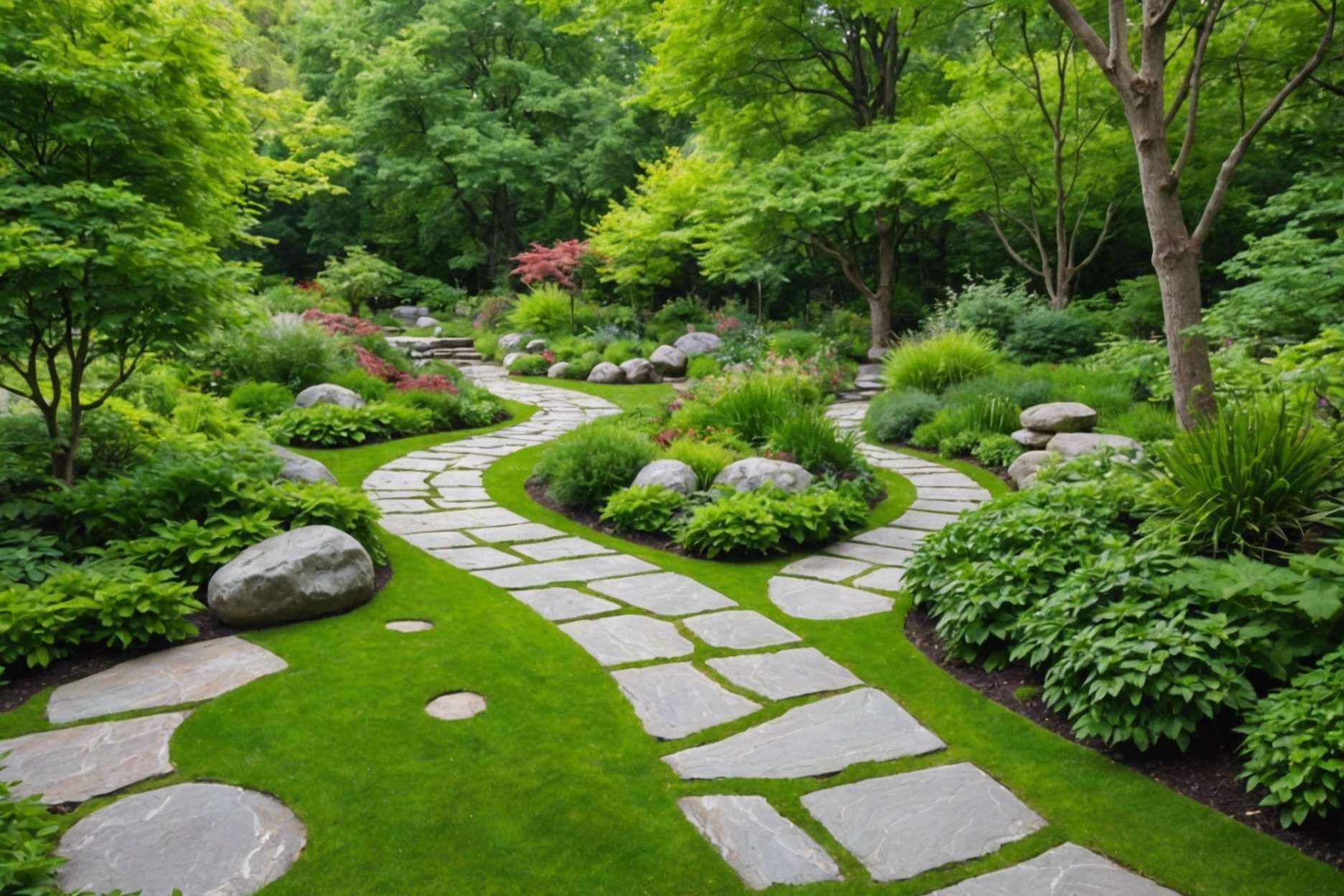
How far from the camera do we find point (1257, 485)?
125 inches

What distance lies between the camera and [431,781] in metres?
2.44

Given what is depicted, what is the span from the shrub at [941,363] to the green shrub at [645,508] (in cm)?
556

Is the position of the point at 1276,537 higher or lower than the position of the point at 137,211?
lower

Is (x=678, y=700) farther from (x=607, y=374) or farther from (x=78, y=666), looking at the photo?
(x=607, y=374)

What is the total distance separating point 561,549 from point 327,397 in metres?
4.97

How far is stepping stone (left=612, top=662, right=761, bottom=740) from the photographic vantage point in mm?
2863

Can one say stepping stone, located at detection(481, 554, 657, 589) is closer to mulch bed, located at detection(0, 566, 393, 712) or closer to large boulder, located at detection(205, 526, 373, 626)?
large boulder, located at detection(205, 526, 373, 626)

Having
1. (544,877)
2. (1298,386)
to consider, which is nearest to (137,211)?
(544,877)

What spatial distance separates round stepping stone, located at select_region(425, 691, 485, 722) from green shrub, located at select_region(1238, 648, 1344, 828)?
8.09 feet

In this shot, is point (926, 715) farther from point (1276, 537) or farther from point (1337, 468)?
point (1337, 468)

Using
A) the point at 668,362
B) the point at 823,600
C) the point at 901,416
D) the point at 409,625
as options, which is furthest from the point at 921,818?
the point at 668,362

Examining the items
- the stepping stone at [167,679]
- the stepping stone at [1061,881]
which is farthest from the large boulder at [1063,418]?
the stepping stone at [167,679]

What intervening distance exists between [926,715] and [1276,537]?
5.20 ft

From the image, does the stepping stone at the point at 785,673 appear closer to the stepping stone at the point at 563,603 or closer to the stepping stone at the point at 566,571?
the stepping stone at the point at 563,603
